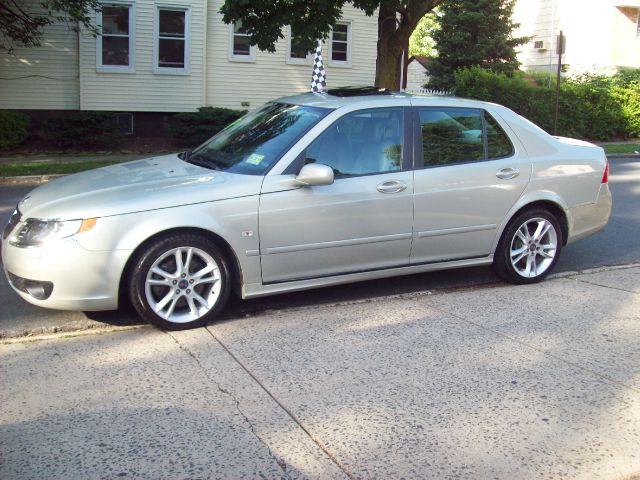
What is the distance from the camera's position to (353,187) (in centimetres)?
562

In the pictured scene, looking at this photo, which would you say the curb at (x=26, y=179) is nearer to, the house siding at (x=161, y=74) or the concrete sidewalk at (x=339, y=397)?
the house siding at (x=161, y=74)

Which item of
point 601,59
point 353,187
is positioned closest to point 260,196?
point 353,187

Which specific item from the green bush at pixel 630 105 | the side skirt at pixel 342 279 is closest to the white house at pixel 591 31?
the green bush at pixel 630 105

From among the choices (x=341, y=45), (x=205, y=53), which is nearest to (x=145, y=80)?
(x=205, y=53)

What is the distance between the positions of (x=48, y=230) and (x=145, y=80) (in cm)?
1732

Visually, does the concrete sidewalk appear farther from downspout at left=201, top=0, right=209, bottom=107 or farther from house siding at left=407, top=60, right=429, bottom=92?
house siding at left=407, top=60, right=429, bottom=92

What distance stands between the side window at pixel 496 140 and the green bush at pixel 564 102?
16346 millimetres

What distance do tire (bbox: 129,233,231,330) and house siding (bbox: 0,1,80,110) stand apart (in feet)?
55.7

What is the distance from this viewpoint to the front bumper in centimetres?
486

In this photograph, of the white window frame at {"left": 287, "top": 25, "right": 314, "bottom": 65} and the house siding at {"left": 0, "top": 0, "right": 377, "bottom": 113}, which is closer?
the house siding at {"left": 0, "top": 0, "right": 377, "bottom": 113}

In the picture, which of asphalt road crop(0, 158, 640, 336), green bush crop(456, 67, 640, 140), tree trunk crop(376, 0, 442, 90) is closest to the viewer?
asphalt road crop(0, 158, 640, 336)

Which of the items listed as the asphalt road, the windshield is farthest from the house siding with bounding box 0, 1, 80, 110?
the windshield

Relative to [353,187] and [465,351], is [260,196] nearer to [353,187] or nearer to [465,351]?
[353,187]

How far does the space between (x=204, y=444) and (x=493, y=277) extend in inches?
158
